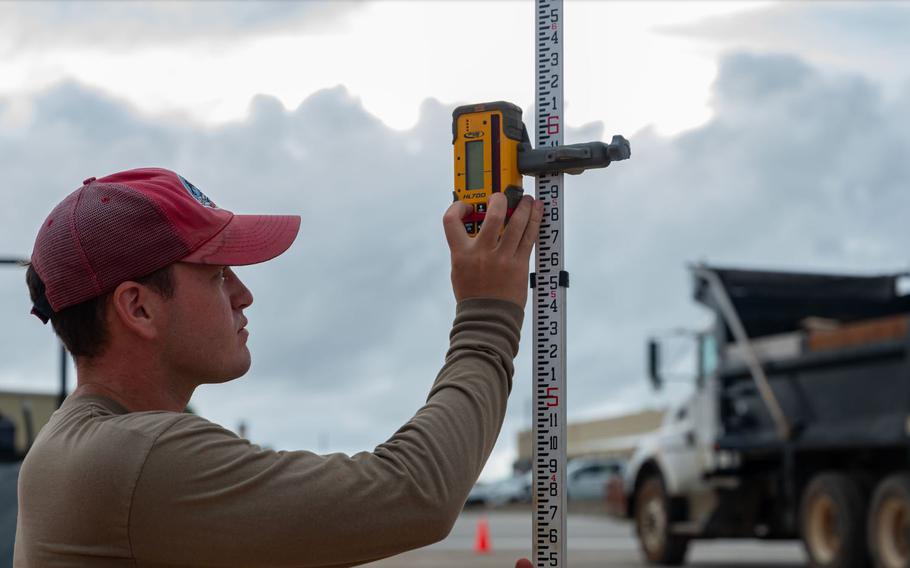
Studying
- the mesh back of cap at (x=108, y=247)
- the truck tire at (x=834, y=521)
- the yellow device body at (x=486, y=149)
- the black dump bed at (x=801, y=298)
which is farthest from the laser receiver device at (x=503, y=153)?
the black dump bed at (x=801, y=298)

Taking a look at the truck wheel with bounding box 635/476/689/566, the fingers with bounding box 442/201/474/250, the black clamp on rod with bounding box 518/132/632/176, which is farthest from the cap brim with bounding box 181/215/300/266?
the truck wheel with bounding box 635/476/689/566

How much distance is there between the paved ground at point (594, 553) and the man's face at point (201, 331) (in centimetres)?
1290

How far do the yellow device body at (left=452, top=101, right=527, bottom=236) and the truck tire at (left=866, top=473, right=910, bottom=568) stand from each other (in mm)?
10108

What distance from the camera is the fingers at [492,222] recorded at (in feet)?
7.19

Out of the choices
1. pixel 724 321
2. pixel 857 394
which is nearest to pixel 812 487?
pixel 857 394

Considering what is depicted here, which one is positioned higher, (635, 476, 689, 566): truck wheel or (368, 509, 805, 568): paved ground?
(635, 476, 689, 566): truck wheel

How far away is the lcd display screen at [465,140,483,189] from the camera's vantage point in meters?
2.51

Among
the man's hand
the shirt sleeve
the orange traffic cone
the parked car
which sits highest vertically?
the man's hand

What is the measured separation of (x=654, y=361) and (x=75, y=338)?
521 inches

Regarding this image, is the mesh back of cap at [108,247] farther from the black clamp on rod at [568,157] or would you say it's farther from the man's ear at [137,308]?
the black clamp on rod at [568,157]

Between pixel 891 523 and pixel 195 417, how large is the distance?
11136 mm

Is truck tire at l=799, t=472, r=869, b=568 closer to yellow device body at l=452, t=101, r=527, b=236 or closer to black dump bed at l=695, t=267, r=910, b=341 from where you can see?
black dump bed at l=695, t=267, r=910, b=341

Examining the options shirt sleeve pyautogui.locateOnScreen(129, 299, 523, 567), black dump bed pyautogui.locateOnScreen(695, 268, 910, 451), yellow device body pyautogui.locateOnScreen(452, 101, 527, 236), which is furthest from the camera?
black dump bed pyautogui.locateOnScreen(695, 268, 910, 451)

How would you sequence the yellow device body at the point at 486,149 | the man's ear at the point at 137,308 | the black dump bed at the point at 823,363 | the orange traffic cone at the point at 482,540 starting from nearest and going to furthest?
the man's ear at the point at 137,308 → the yellow device body at the point at 486,149 → the black dump bed at the point at 823,363 → the orange traffic cone at the point at 482,540
